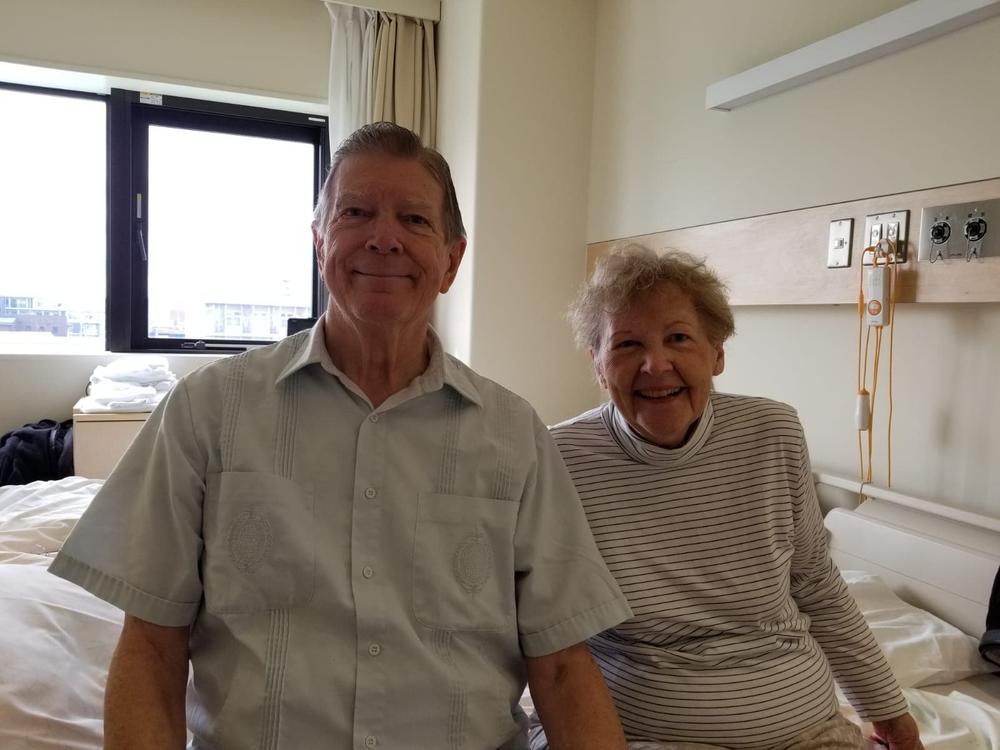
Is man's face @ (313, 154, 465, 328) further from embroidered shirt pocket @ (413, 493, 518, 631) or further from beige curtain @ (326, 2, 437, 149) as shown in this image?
beige curtain @ (326, 2, 437, 149)

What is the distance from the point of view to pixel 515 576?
1042mm

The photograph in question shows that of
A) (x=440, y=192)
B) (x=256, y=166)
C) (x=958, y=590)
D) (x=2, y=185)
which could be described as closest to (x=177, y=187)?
(x=256, y=166)

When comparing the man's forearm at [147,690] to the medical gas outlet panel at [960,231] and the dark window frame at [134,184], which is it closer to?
the medical gas outlet panel at [960,231]

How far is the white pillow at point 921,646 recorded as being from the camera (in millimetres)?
1412

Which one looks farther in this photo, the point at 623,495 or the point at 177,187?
the point at 177,187

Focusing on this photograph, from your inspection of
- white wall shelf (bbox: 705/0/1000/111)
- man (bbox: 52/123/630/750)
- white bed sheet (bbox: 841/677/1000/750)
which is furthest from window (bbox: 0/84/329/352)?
white bed sheet (bbox: 841/677/1000/750)

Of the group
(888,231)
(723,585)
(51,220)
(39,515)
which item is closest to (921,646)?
(723,585)

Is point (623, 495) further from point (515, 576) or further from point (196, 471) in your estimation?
point (196, 471)

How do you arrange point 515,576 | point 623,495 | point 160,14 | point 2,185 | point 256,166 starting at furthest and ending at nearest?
point 256,166 → point 2,185 → point 160,14 → point 623,495 → point 515,576

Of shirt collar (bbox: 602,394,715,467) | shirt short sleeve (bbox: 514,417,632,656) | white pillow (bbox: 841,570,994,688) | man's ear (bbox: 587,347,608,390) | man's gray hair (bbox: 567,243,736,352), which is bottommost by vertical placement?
white pillow (bbox: 841,570,994,688)

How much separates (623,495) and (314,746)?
555 mm

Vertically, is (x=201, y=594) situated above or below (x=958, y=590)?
above

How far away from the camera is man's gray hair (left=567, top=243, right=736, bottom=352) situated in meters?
1.19

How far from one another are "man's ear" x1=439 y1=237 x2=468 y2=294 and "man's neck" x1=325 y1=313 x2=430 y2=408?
11cm
